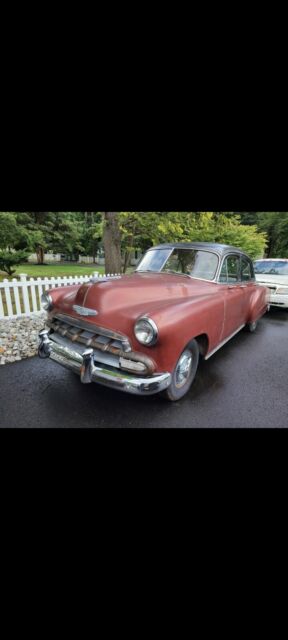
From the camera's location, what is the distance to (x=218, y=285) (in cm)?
376

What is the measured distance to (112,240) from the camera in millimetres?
8641

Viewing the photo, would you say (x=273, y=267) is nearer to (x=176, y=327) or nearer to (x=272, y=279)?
(x=272, y=279)

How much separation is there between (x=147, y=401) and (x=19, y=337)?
2968 mm

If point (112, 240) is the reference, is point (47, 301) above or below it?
below

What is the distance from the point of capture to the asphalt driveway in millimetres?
2686

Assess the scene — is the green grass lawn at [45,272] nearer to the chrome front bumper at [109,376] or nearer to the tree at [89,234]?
the chrome front bumper at [109,376]

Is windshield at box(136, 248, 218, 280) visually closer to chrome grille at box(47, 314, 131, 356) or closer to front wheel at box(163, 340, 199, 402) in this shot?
front wheel at box(163, 340, 199, 402)

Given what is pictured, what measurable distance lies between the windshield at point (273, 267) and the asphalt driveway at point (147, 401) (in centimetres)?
465

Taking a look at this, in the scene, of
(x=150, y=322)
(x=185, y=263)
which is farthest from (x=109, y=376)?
(x=185, y=263)

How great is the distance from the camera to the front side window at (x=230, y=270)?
3.96 m

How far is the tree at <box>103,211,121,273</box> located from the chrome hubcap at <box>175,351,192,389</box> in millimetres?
6434
